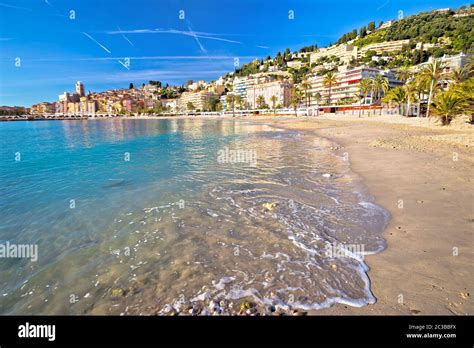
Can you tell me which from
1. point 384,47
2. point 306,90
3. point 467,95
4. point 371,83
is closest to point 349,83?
point 306,90

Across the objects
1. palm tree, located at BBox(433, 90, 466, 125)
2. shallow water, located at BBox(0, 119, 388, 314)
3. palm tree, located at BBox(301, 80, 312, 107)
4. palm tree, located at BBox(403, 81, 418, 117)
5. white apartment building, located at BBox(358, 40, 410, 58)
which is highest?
white apartment building, located at BBox(358, 40, 410, 58)

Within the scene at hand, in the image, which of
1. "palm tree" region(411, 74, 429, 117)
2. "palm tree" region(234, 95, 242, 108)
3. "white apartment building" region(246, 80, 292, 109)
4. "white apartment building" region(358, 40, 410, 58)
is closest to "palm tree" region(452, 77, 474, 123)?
"palm tree" region(411, 74, 429, 117)

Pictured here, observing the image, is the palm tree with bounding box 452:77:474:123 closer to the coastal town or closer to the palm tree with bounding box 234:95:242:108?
the coastal town

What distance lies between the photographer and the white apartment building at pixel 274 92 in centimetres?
15512

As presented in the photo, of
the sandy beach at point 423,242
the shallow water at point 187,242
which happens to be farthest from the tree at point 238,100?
the sandy beach at point 423,242

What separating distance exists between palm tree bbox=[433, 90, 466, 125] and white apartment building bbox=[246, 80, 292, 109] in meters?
120

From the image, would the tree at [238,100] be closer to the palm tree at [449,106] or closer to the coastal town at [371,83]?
the coastal town at [371,83]

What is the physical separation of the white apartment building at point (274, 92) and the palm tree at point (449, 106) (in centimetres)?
11959

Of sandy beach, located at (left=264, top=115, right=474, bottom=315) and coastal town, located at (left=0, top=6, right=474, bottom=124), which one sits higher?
coastal town, located at (left=0, top=6, right=474, bottom=124)

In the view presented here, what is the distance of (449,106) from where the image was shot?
31531 mm

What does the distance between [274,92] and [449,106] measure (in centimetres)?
13403

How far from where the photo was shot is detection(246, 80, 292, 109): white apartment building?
155125 mm

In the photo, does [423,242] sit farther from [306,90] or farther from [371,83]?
[306,90]
